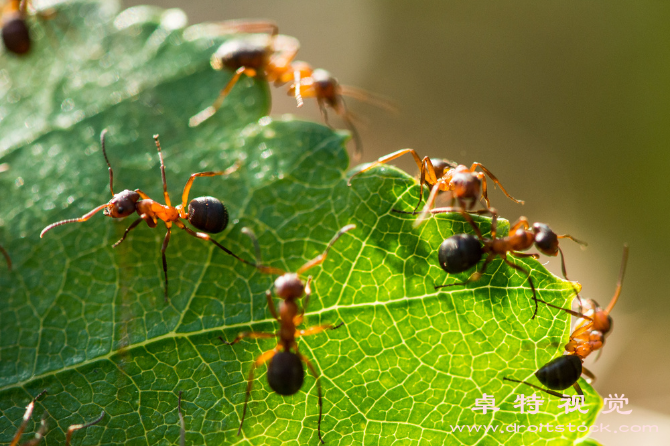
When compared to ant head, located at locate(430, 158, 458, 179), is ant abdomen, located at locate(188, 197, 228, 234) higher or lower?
lower

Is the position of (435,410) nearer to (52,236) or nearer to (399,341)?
(399,341)

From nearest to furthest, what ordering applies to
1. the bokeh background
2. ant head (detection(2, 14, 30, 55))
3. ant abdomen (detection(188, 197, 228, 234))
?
ant abdomen (detection(188, 197, 228, 234)) → ant head (detection(2, 14, 30, 55)) → the bokeh background

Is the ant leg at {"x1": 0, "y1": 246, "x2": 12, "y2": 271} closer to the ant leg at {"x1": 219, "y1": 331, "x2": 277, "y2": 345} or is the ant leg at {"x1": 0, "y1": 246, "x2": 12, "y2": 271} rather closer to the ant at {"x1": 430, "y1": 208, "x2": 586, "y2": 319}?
the ant leg at {"x1": 219, "y1": 331, "x2": 277, "y2": 345}

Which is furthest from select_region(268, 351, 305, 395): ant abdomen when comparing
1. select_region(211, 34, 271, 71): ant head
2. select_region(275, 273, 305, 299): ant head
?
select_region(211, 34, 271, 71): ant head

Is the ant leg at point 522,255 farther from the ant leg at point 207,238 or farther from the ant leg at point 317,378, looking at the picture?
the ant leg at point 207,238

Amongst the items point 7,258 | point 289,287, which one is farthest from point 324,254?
point 7,258

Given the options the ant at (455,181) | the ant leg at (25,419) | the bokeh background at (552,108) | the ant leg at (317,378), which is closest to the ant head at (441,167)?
the ant at (455,181)

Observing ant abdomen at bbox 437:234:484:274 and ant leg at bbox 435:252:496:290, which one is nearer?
ant abdomen at bbox 437:234:484:274
